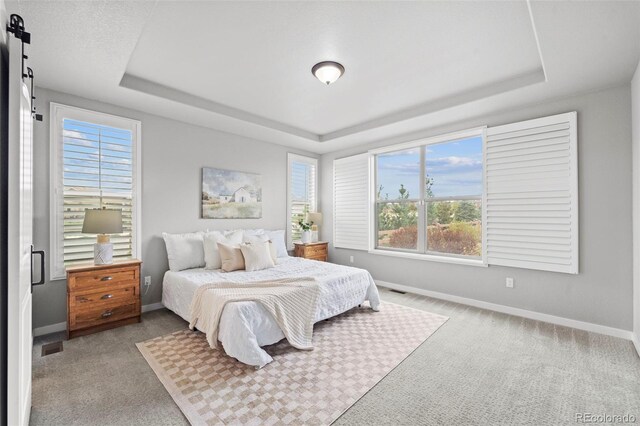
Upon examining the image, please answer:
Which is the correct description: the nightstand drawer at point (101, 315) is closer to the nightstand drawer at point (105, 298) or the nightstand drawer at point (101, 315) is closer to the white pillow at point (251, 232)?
the nightstand drawer at point (105, 298)

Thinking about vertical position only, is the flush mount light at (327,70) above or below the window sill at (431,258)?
above

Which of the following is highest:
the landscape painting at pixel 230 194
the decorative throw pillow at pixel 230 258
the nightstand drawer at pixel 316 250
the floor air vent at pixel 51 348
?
the landscape painting at pixel 230 194

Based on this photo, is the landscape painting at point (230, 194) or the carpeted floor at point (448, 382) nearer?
the carpeted floor at point (448, 382)

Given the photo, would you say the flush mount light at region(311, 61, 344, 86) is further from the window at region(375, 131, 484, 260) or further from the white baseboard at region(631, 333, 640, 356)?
the white baseboard at region(631, 333, 640, 356)

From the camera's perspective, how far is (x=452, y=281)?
13.7 ft

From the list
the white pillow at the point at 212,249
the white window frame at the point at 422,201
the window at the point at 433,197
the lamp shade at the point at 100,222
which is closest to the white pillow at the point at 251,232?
the white pillow at the point at 212,249

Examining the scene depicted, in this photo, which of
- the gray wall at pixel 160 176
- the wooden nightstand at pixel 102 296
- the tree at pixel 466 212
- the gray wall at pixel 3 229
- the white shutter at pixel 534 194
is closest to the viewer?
the gray wall at pixel 3 229

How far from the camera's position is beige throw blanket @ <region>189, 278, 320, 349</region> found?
8.54 feet

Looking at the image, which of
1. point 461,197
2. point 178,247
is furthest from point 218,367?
point 461,197

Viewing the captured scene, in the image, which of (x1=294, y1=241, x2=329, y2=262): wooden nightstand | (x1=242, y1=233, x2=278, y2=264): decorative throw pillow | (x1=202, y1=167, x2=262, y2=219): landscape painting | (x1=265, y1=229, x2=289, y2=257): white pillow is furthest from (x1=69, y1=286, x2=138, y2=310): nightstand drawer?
(x1=294, y1=241, x2=329, y2=262): wooden nightstand

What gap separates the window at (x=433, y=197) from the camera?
13.6 feet

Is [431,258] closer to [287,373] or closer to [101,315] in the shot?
[287,373]

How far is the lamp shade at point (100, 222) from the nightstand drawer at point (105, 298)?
652 millimetres

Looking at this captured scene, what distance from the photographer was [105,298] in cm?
311
